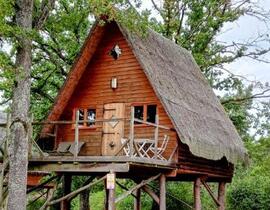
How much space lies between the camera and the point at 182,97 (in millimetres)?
18531

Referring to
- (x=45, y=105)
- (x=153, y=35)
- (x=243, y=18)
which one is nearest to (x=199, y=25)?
(x=243, y=18)

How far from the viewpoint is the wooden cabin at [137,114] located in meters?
16.8

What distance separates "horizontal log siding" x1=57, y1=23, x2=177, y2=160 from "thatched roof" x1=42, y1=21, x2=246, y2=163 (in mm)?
371

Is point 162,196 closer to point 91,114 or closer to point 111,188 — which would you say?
point 111,188

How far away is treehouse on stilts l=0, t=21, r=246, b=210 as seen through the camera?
16.8 meters

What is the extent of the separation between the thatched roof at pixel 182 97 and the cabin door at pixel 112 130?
163 cm

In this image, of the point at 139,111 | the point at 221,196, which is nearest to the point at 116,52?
the point at 139,111

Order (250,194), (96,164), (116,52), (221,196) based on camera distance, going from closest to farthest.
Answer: (96,164), (116,52), (221,196), (250,194)

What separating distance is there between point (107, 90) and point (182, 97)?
2.58 meters

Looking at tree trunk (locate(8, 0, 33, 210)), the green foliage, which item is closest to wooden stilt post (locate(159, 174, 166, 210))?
tree trunk (locate(8, 0, 33, 210))

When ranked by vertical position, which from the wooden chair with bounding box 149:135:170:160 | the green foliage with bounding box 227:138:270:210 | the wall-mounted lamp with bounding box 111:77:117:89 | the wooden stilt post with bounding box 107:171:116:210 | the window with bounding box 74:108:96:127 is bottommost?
the green foliage with bounding box 227:138:270:210

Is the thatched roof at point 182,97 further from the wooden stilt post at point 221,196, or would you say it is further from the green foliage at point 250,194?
the green foliage at point 250,194

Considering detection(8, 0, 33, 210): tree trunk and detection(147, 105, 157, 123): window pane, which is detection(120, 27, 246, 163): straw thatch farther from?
detection(8, 0, 33, 210): tree trunk

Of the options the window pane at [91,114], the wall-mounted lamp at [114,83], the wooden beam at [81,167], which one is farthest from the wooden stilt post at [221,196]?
the wooden beam at [81,167]
